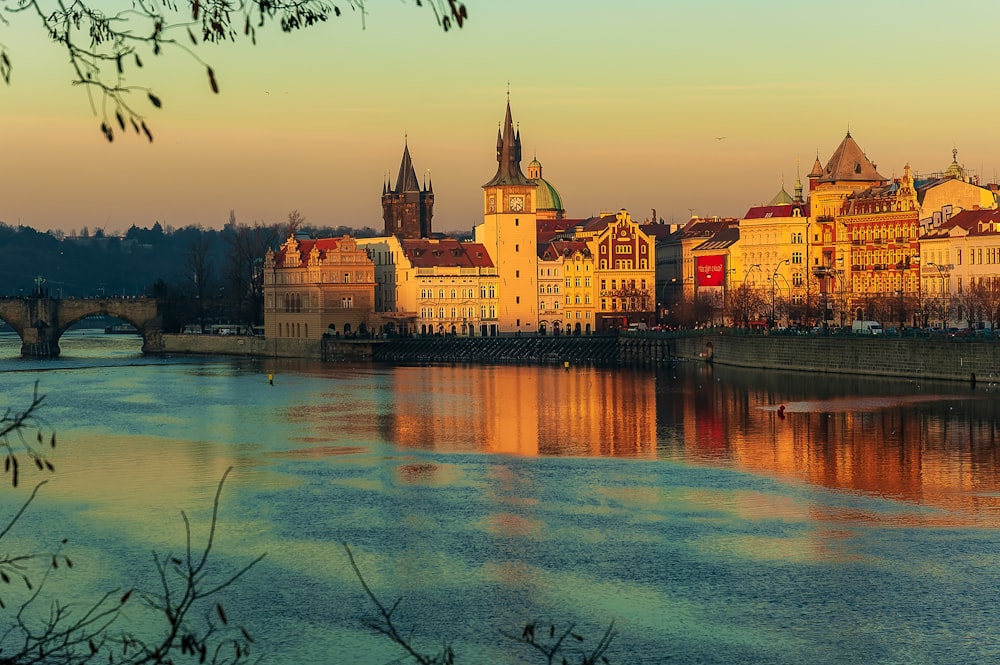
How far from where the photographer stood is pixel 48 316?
16238cm

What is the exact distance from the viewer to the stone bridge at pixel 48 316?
528 ft

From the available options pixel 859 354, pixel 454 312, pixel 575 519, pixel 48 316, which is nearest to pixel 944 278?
pixel 859 354

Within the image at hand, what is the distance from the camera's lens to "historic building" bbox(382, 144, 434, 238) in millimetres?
185750

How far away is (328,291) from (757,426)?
8740cm

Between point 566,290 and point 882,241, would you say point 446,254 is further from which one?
point 882,241


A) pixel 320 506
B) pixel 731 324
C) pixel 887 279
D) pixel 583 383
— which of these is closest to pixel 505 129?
pixel 731 324

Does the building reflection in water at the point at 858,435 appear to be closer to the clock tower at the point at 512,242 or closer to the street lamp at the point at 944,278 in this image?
the street lamp at the point at 944,278

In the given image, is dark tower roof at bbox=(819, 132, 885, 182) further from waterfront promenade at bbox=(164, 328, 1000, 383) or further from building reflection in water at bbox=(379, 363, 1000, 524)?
building reflection in water at bbox=(379, 363, 1000, 524)

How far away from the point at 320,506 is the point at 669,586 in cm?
1463

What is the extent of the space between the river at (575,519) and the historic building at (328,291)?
67602 mm

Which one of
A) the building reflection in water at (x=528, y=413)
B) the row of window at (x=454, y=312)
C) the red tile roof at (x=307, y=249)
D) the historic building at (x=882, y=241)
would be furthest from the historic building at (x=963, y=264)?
the red tile roof at (x=307, y=249)

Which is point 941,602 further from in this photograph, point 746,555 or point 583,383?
point 583,383

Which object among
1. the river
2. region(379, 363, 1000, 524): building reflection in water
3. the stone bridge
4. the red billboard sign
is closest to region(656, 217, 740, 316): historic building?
the red billboard sign

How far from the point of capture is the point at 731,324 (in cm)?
15325
